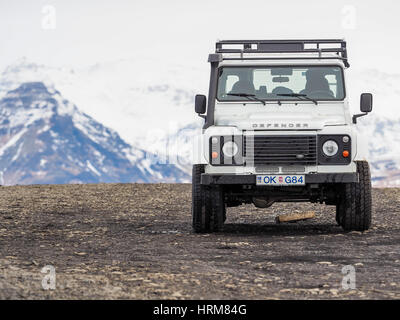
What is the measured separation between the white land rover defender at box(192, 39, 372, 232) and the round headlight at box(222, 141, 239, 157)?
1 centimetres

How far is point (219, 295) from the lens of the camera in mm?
6523

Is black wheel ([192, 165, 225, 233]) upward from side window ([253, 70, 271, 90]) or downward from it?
downward

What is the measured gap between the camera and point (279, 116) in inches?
458

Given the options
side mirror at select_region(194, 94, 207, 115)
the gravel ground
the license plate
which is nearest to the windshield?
side mirror at select_region(194, 94, 207, 115)

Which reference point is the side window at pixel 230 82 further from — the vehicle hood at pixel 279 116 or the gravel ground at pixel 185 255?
the gravel ground at pixel 185 255

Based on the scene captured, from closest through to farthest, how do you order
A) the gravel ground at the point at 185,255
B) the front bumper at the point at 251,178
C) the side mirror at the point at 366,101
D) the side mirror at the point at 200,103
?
the gravel ground at the point at 185,255, the front bumper at the point at 251,178, the side mirror at the point at 366,101, the side mirror at the point at 200,103

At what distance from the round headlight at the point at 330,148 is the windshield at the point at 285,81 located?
4.44 ft

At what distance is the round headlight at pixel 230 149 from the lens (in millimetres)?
11289

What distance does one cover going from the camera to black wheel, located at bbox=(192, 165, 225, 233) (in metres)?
11.6

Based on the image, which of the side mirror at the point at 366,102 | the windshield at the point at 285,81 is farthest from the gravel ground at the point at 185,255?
the windshield at the point at 285,81

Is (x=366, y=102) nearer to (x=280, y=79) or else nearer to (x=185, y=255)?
(x=280, y=79)

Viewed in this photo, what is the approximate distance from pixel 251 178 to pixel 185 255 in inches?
88.6

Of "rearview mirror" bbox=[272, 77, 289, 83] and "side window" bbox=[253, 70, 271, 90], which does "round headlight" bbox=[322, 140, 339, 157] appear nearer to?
"rearview mirror" bbox=[272, 77, 289, 83]

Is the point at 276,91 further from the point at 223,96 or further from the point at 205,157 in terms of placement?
the point at 205,157
